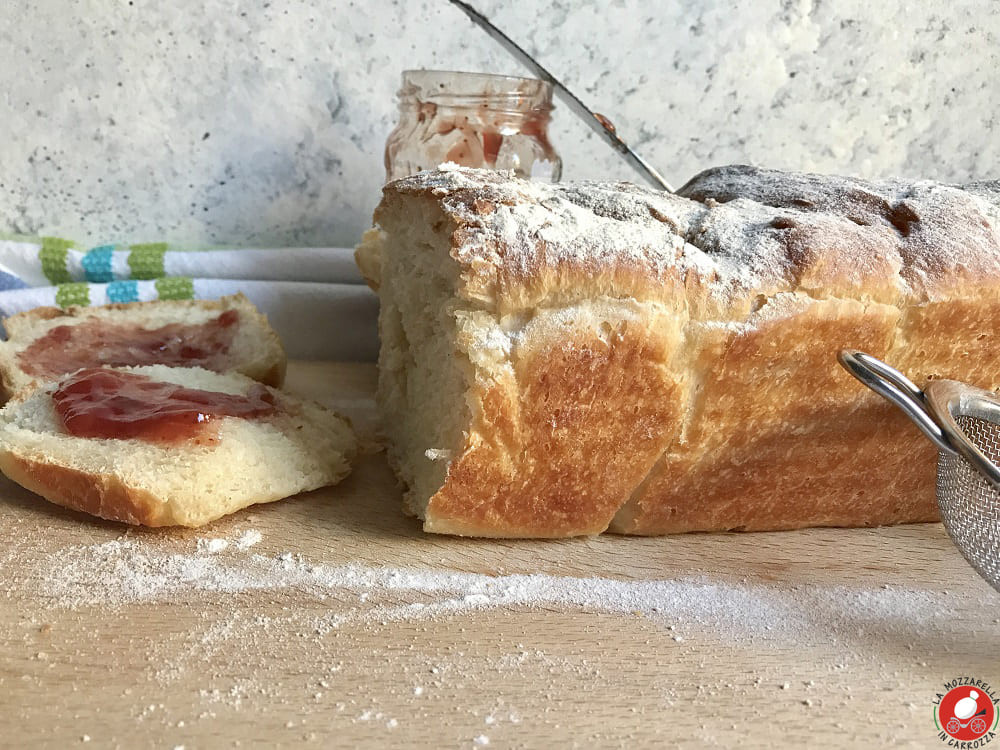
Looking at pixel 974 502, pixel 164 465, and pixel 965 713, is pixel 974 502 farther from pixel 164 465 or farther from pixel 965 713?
pixel 164 465

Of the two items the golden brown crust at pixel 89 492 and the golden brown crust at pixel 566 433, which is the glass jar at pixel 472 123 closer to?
the golden brown crust at pixel 566 433

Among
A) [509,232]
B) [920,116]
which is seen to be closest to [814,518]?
[509,232]

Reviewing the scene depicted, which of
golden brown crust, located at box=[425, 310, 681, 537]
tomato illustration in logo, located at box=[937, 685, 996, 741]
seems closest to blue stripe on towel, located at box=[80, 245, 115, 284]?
golden brown crust, located at box=[425, 310, 681, 537]

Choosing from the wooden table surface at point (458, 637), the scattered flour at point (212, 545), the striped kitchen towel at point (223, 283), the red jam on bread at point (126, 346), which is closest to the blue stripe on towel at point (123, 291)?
the striped kitchen towel at point (223, 283)

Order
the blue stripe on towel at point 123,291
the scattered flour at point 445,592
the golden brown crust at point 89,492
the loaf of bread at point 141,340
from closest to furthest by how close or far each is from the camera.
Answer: the scattered flour at point 445,592, the golden brown crust at point 89,492, the loaf of bread at point 141,340, the blue stripe on towel at point 123,291

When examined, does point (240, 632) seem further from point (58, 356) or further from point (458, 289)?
point (58, 356)

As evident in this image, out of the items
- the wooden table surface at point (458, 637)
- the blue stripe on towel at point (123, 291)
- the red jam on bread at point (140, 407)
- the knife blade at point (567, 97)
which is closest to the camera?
the wooden table surface at point (458, 637)

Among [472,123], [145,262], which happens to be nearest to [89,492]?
[145,262]
